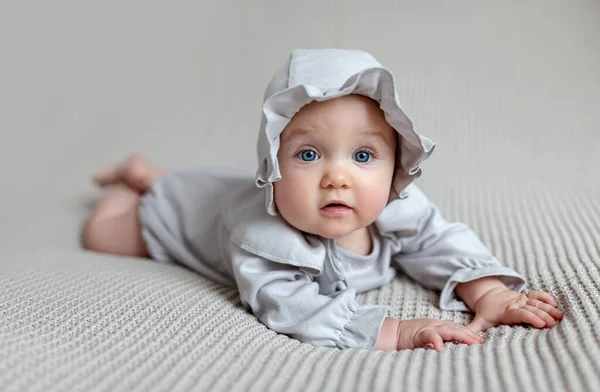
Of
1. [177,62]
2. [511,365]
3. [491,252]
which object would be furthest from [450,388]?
[177,62]

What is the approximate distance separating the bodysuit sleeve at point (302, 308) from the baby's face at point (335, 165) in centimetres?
9

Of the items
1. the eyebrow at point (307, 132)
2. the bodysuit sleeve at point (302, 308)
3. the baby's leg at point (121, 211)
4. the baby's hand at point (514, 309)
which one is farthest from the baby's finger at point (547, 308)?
the baby's leg at point (121, 211)

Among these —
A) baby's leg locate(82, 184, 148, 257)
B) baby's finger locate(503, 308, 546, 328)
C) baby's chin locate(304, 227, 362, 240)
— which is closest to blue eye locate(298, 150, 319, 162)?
baby's chin locate(304, 227, 362, 240)

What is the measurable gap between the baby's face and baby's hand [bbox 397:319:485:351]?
16 cm

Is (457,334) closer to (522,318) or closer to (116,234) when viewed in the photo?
(522,318)

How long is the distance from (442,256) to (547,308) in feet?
0.73

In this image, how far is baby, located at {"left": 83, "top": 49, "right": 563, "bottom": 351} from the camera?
35.2 inches

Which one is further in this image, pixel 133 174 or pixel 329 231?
pixel 133 174

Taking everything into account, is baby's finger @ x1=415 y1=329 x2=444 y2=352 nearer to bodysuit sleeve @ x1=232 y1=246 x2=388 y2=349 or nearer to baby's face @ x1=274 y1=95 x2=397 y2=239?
bodysuit sleeve @ x1=232 y1=246 x2=388 y2=349

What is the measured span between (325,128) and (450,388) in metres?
0.39

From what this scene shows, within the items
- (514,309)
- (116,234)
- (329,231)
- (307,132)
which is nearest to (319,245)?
(329,231)

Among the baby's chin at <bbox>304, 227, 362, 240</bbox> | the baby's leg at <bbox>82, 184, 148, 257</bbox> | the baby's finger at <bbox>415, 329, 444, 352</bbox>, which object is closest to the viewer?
the baby's finger at <bbox>415, 329, 444, 352</bbox>

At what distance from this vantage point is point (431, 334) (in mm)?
862

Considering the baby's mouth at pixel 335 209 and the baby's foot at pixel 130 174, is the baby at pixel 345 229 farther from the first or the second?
the baby's foot at pixel 130 174
